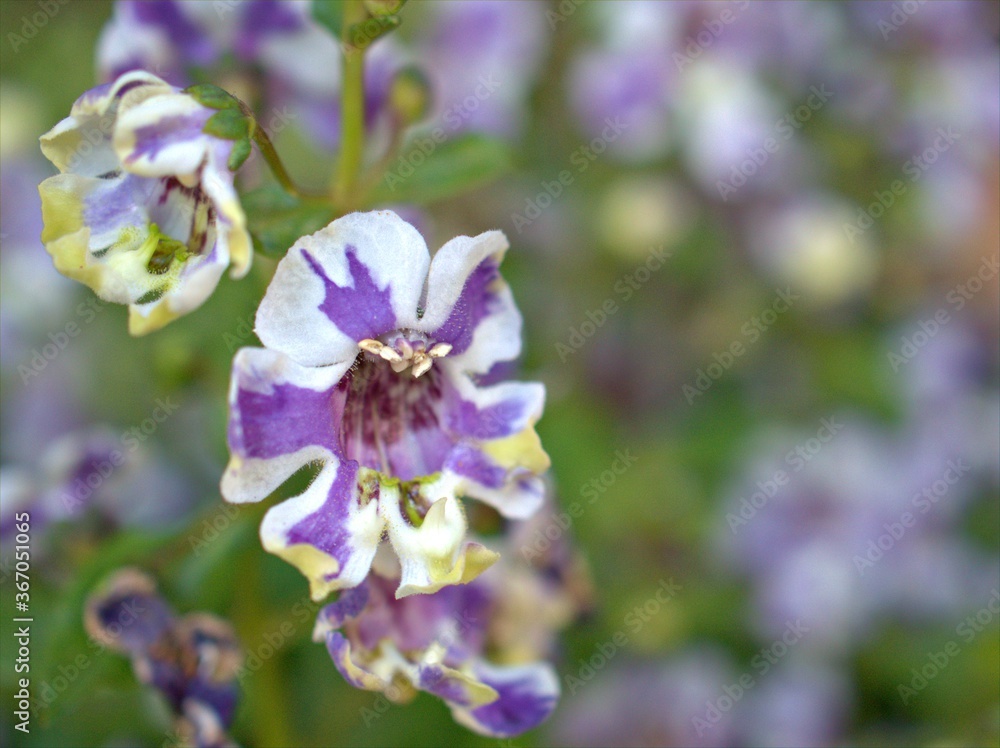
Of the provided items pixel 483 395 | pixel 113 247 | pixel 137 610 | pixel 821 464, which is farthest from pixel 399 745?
pixel 821 464

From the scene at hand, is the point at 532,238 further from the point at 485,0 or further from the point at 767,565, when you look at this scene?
the point at 767,565
